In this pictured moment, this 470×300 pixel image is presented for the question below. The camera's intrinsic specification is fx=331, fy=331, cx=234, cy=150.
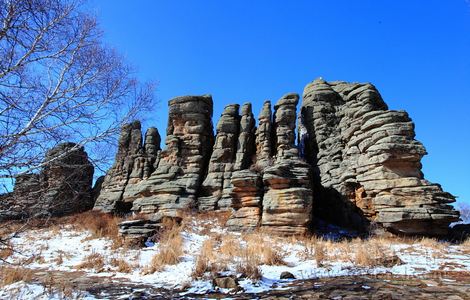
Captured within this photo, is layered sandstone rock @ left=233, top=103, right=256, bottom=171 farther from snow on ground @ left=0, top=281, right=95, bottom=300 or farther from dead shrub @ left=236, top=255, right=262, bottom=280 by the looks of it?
snow on ground @ left=0, top=281, right=95, bottom=300

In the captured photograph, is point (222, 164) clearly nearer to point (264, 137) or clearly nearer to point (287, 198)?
point (264, 137)

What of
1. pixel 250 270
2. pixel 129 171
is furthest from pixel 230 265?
pixel 129 171

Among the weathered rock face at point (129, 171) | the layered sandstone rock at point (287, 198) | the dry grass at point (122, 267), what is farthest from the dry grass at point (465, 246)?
the weathered rock face at point (129, 171)

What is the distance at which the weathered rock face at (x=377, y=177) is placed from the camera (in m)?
14.5

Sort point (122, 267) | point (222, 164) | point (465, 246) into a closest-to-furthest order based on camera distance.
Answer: point (122, 267) < point (465, 246) < point (222, 164)

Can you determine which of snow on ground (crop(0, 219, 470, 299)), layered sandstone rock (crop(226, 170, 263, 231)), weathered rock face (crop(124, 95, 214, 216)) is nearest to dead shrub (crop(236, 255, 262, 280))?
snow on ground (crop(0, 219, 470, 299))

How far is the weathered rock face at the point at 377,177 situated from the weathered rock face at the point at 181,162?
920 cm

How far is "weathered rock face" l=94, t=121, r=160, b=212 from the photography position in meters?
28.4

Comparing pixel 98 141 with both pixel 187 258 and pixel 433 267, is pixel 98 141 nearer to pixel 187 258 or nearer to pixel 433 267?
pixel 187 258

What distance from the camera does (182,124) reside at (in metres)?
27.7

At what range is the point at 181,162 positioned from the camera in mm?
26453

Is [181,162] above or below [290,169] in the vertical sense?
above

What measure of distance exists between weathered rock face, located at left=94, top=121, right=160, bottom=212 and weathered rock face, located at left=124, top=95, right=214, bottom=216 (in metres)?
1.31

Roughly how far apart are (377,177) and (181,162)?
50.3 feet
